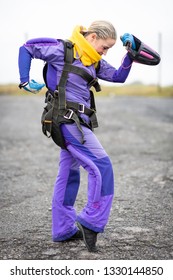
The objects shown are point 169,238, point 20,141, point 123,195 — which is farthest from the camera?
point 20,141

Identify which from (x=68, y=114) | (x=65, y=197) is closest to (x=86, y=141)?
(x=68, y=114)

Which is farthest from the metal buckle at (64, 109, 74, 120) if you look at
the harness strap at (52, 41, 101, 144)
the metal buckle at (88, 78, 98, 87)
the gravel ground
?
the gravel ground

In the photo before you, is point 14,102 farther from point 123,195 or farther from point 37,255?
point 37,255

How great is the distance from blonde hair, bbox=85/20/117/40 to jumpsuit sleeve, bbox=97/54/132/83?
0.36m

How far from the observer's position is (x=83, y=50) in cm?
383

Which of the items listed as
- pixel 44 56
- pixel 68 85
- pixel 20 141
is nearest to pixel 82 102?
pixel 68 85

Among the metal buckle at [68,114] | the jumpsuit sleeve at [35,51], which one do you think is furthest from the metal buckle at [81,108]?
the jumpsuit sleeve at [35,51]

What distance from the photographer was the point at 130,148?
370 inches

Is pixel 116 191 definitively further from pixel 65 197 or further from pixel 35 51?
pixel 35 51

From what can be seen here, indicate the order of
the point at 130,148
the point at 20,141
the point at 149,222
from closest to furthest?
1. the point at 149,222
2. the point at 130,148
3. the point at 20,141

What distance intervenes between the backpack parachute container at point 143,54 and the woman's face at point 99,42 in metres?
0.22

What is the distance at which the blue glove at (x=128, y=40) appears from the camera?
3932 mm

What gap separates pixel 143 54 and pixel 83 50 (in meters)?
0.61

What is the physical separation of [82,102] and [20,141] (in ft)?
20.6
